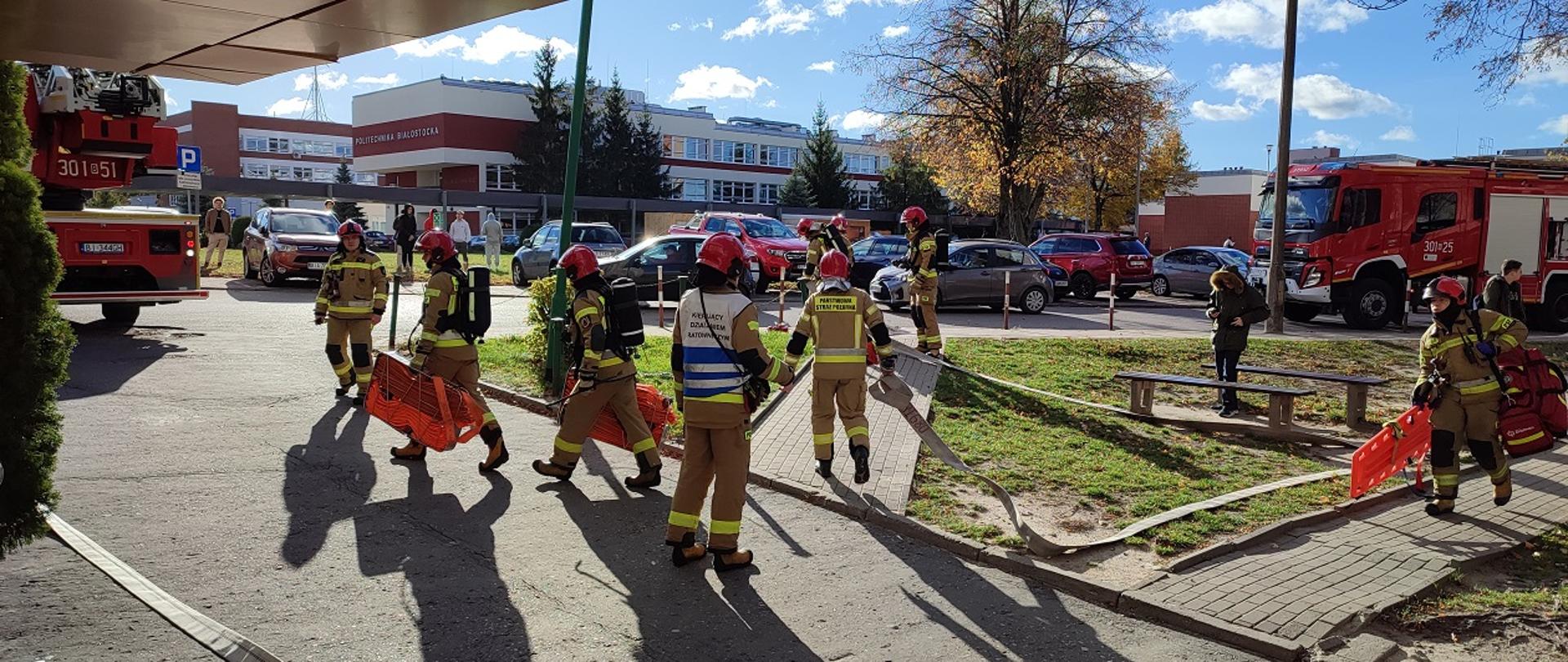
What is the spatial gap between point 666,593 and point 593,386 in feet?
7.20

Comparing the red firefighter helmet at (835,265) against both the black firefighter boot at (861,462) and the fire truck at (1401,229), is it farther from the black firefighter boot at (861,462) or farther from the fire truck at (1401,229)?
the fire truck at (1401,229)

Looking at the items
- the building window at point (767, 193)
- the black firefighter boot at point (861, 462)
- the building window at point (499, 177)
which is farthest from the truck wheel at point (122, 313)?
the building window at point (767, 193)

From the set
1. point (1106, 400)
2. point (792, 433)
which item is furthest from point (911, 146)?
point (792, 433)

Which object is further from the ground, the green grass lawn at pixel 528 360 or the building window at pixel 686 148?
the building window at pixel 686 148

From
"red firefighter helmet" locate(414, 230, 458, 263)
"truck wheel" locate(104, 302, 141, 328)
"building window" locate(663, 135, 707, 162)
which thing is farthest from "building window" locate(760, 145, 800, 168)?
"red firefighter helmet" locate(414, 230, 458, 263)

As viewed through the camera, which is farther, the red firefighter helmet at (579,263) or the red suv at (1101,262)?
the red suv at (1101,262)

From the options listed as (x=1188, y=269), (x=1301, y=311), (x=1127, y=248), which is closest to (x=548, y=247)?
(x=1127, y=248)

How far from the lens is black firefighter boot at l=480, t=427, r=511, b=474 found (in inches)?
320

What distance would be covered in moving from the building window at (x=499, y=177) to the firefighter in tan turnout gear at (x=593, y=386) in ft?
215

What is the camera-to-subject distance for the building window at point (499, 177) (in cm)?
7081

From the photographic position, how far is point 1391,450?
7.89m

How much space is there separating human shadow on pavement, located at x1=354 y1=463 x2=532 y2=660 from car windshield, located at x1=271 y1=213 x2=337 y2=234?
1720cm

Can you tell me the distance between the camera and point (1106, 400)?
1202 cm

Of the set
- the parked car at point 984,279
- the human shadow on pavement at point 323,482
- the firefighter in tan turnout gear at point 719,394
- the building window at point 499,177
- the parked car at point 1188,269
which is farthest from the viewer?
the building window at point 499,177
